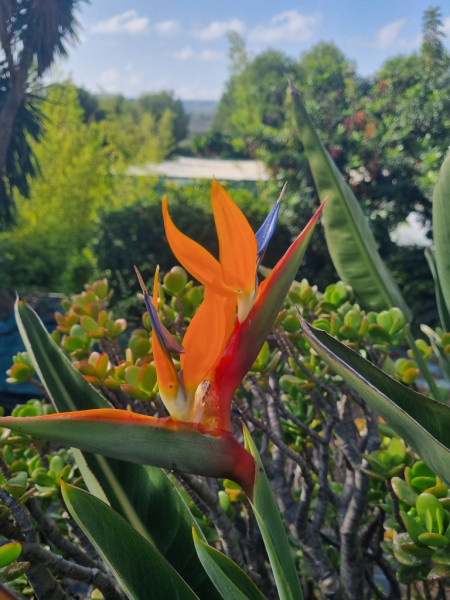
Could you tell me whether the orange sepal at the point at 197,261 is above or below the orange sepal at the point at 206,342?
above

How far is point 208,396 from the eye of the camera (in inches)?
14.2

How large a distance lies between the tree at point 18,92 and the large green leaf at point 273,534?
17.5ft

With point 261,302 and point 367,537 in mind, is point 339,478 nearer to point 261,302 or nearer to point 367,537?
point 367,537

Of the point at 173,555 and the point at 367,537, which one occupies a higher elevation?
the point at 173,555

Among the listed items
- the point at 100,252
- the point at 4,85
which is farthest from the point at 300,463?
the point at 4,85

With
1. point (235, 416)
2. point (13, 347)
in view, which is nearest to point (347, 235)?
point (235, 416)

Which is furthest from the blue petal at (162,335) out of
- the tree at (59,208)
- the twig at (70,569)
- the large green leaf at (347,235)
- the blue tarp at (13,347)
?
the tree at (59,208)

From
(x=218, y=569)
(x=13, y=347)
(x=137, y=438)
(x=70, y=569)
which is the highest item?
(x=137, y=438)

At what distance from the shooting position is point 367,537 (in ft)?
2.69

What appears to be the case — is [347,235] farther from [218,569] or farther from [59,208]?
[59,208]

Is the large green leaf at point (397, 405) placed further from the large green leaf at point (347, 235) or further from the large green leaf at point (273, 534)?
the large green leaf at point (347, 235)

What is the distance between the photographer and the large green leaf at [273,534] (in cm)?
37

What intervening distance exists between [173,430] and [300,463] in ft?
1.22

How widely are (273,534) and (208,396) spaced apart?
121 mm
